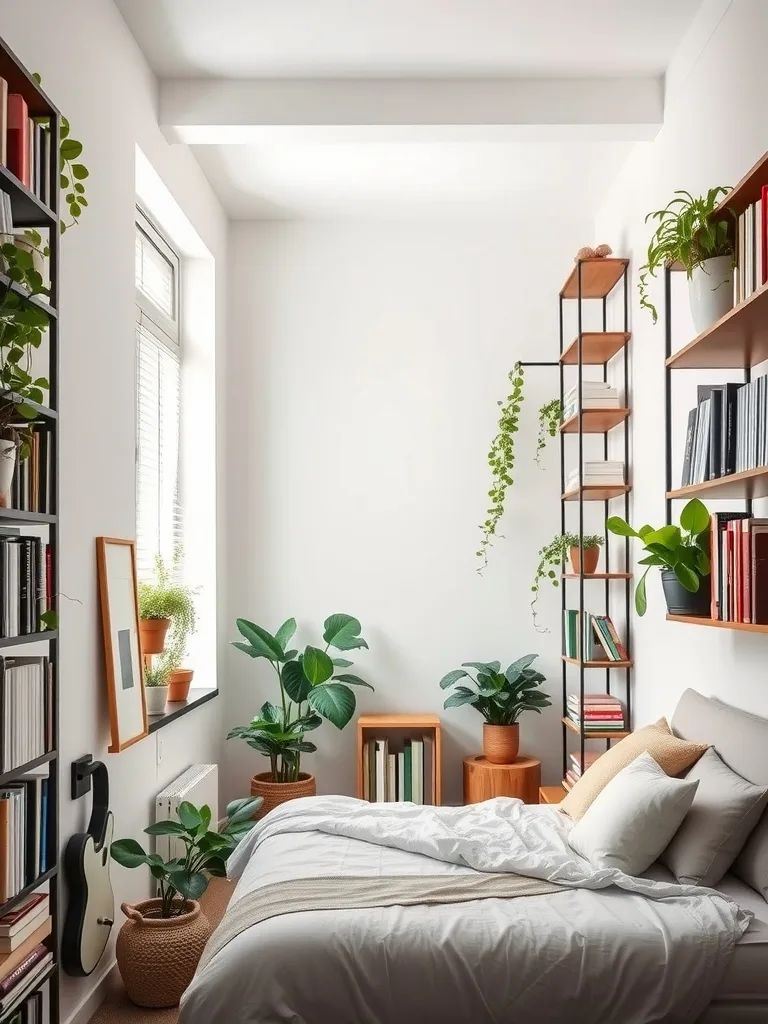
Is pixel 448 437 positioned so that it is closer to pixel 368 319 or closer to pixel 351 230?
pixel 368 319

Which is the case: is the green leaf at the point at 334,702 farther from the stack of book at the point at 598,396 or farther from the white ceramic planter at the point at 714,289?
the white ceramic planter at the point at 714,289

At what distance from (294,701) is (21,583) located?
2993 millimetres

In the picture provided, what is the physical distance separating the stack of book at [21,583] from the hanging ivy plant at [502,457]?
3195mm

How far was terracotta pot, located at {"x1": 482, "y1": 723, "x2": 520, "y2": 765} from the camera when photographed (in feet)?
15.9

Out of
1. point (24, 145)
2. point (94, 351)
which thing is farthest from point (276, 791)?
point (24, 145)

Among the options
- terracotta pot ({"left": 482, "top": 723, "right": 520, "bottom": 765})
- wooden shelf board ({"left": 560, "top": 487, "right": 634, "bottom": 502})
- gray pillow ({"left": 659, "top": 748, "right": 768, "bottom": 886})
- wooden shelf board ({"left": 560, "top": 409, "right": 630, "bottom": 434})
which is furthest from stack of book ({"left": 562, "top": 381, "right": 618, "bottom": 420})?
gray pillow ({"left": 659, "top": 748, "right": 768, "bottom": 886})

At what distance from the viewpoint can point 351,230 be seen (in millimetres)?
5359

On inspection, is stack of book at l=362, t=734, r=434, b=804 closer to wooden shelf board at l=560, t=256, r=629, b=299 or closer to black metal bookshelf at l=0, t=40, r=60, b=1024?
wooden shelf board at l=560, t=256, r=629, b=299

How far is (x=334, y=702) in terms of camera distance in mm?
4746

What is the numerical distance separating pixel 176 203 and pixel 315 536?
1.89 metres

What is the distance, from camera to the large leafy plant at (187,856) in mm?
3123

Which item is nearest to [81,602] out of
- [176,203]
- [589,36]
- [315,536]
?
[176,203]

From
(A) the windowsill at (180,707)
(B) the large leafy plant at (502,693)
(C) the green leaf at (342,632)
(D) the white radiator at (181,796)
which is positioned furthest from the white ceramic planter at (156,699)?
(B) the large leafy plant at (502,693)

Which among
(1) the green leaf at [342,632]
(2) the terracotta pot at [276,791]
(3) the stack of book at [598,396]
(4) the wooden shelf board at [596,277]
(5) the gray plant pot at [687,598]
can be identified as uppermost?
(4) the wooden shelf board at [596,277]
